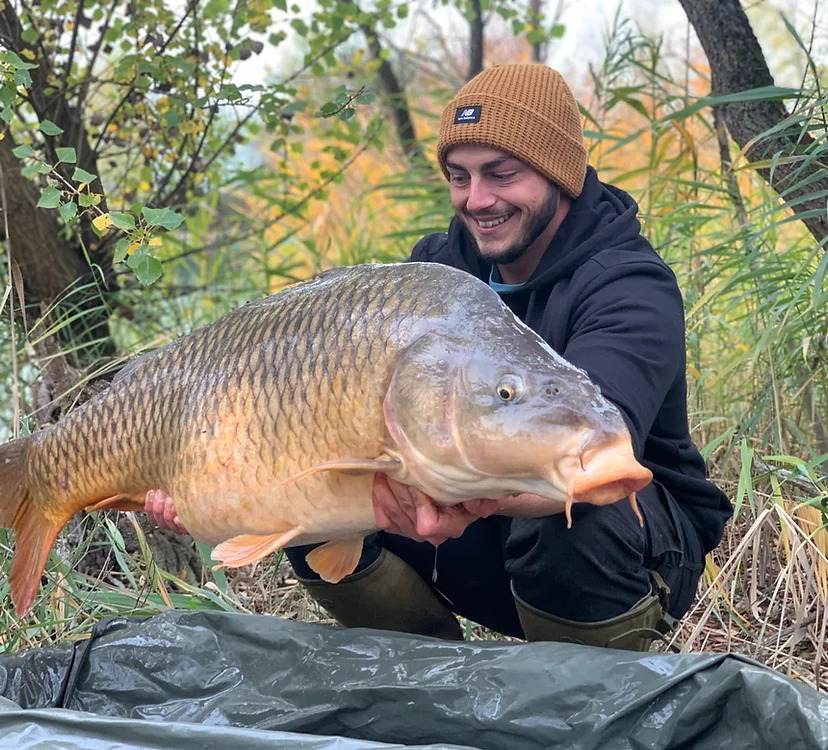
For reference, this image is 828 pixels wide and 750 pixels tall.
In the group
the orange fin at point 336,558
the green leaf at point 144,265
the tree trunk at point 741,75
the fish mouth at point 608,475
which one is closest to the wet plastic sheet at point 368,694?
the orange fin at point 336,558

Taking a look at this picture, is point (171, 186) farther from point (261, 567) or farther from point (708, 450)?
point (708, 450)

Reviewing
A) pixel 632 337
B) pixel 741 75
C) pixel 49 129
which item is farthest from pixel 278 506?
pixel 741 75

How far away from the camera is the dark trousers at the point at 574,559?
1.61 meters

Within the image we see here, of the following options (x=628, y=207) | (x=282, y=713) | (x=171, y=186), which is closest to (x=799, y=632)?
(x=628, y=207)

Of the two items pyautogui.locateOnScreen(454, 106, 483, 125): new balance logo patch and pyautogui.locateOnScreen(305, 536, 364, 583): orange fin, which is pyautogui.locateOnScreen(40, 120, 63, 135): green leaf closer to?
pyautogui.locateOnScreen(454, 106, 483, 125): new balance logo patch

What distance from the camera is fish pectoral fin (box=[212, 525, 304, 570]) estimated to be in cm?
142

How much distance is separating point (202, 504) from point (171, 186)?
2.21m

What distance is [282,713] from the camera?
4.96ft

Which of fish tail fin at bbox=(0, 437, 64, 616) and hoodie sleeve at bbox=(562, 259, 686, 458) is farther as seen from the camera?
fish tail fin at bbox=(0, 437, 64, 616)

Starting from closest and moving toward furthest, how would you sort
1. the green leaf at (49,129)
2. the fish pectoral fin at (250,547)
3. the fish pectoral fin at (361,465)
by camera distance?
the fish pectoral fin at (361,465) < the fish pectoral fin at (250,547) < the green leaf at (49,129)

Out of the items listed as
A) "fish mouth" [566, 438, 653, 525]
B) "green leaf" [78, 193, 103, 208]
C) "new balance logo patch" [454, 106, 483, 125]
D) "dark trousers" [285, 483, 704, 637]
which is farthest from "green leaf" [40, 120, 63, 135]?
"fish mouth" [566, 438, 653, 525]

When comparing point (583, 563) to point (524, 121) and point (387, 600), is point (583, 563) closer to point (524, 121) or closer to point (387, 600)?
point (387, 600)

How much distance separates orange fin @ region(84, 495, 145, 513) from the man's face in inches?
28.2

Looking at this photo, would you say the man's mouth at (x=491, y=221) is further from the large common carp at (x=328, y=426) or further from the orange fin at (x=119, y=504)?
the orange fin at (x=119, y=504)
